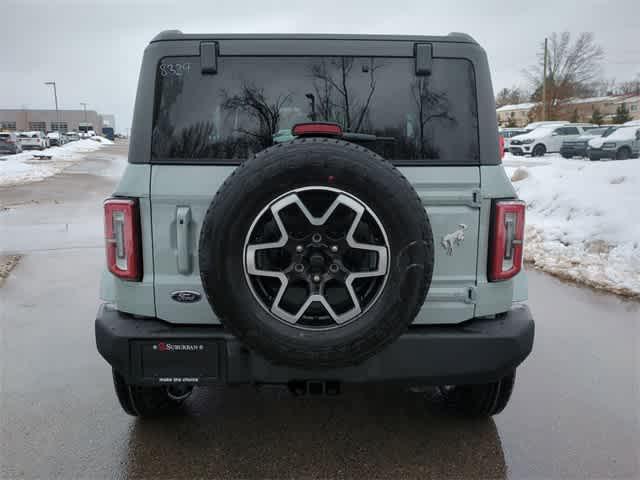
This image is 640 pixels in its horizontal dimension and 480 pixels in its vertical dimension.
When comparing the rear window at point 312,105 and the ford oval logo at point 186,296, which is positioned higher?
the rear window at point 312,105

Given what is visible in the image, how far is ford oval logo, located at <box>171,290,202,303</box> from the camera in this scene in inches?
105

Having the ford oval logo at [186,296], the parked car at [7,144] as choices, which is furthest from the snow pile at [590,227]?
the parked car at [7,144]

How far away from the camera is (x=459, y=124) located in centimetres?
274

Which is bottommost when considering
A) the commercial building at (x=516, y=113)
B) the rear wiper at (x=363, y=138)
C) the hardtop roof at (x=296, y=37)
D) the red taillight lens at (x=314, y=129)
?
the rear wiper at (x=363, y=138)

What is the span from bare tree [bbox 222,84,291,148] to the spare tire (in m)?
0.42

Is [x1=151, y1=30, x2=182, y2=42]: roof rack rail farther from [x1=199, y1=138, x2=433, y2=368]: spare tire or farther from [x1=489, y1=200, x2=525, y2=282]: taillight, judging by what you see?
[x1=489, y1=200, x2=525, y2=282]: taillight

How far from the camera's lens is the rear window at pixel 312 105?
8.86 ft

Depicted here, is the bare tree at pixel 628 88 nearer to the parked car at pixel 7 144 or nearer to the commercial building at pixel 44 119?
the parked car at pixel 7 144

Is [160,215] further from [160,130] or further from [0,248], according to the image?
[0,248]

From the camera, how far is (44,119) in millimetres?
146500

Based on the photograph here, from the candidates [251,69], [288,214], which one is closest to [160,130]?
[251,69]

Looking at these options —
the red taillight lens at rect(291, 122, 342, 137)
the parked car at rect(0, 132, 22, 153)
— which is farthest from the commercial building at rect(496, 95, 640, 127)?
the red taillight lens at rect(291, 122, 342, 137)

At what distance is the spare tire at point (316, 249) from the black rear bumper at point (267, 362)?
A: 0.73ft

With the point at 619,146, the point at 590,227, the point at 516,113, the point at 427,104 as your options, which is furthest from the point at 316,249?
the point at 516,113
